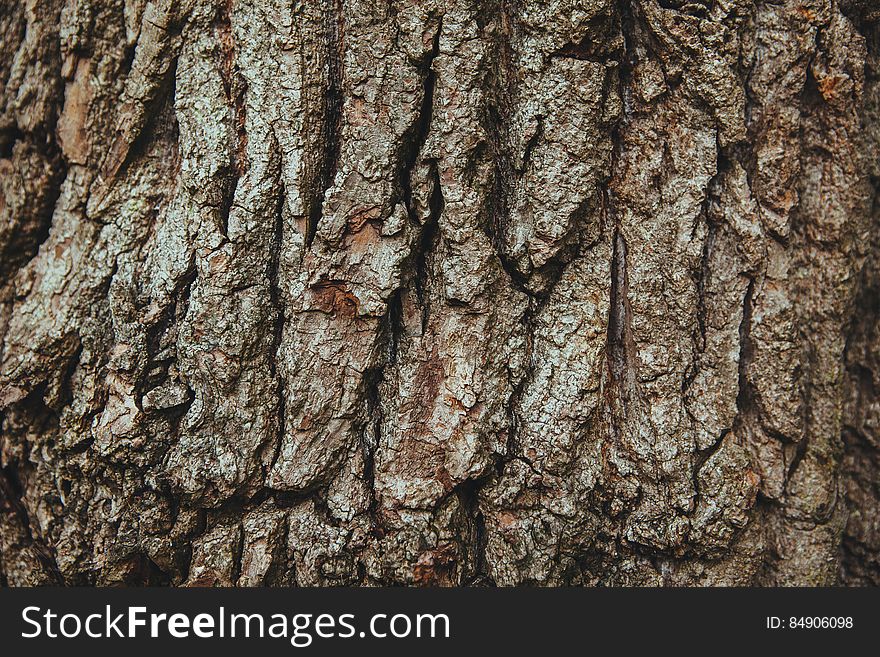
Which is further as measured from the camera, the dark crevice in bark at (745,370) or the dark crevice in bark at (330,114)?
the dark crevice in bark at (745,370)

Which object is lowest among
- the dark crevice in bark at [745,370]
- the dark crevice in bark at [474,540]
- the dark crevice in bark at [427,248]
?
the dark crevice in bark at [474,540]

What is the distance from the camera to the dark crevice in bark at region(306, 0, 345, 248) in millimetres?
1775

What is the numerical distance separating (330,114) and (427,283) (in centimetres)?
54

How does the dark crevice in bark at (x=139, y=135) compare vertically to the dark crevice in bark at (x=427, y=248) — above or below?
above

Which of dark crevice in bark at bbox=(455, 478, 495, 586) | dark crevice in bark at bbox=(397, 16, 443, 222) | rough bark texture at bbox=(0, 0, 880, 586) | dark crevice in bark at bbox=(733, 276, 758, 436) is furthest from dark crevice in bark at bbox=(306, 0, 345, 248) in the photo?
dark crevice in bark at bbox=(733, 276, 758, 436)

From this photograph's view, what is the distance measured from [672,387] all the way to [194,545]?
1.45 metres

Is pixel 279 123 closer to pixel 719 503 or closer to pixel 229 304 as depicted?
pixel 229 304

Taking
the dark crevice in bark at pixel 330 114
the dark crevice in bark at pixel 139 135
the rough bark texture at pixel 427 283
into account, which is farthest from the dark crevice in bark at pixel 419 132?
the dark crevice in bark at pixel 139 135

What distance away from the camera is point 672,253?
6.04 ft

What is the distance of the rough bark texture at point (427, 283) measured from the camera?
5.78 feet

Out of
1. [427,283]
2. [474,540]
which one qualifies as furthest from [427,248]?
[474,540]

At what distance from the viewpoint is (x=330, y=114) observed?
180 centimetres

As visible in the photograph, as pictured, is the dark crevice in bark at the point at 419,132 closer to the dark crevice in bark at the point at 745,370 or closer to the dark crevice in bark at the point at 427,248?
the dark crevice in bark at the point at 427,248

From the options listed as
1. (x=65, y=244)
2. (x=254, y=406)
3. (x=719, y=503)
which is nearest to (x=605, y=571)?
(x=719, y=503)
